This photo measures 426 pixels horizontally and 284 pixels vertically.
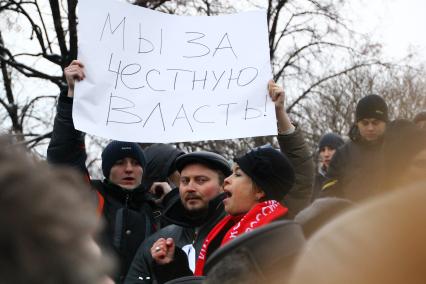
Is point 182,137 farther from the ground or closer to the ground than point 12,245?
closer to the ground

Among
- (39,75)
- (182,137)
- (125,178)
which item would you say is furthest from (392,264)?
(39,75)

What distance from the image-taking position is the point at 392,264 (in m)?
1.18

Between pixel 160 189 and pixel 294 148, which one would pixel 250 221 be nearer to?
pixel 294 148

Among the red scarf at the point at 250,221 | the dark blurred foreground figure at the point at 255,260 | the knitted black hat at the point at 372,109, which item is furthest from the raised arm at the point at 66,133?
the knitted black hat at the point at 372,109

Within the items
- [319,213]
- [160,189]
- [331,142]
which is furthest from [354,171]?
[331,142]

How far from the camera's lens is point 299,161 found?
362 centimetres

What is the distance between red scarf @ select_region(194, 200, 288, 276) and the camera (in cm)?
309

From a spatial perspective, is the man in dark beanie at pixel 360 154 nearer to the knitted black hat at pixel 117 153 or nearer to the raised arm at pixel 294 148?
the raised arm at pixel 294 148

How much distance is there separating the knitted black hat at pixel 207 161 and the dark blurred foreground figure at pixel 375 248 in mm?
2582

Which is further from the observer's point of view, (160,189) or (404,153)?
(160,189)

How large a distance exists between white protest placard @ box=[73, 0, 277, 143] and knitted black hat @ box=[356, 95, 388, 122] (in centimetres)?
161

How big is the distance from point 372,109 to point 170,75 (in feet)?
6.62

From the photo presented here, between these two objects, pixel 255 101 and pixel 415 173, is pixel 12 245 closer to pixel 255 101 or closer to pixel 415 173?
pixel 415 173

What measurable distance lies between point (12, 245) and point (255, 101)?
2.77 meters
